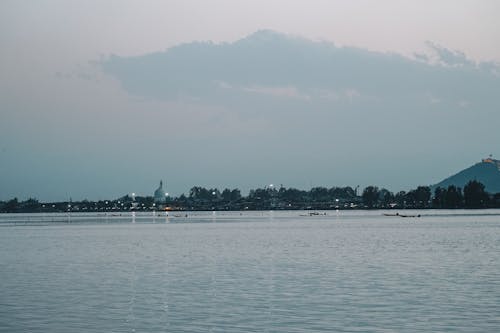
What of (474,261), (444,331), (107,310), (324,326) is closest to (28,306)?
(107,310)

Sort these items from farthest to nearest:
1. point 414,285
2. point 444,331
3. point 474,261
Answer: point 474,261 < point 414,285 < point 444,331

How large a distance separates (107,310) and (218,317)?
620cm

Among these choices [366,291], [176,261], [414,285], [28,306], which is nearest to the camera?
[28,306]

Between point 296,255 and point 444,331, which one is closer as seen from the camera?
point 444,331

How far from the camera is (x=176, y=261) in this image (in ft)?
222

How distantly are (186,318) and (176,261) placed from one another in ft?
109

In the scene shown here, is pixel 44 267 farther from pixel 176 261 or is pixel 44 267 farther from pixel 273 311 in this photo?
pixel 273 311

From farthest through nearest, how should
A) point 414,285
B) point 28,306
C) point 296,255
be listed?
point 296,255 < point 414,285 < point 28,306

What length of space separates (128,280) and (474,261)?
27309mm

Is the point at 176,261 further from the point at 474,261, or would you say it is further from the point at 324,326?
the point at 324,326

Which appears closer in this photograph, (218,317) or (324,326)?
(324,326)

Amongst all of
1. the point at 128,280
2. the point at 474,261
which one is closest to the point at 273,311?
the point at 128,280

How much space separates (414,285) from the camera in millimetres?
45000

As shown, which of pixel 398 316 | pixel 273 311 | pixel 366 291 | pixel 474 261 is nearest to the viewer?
pixel 398 316
